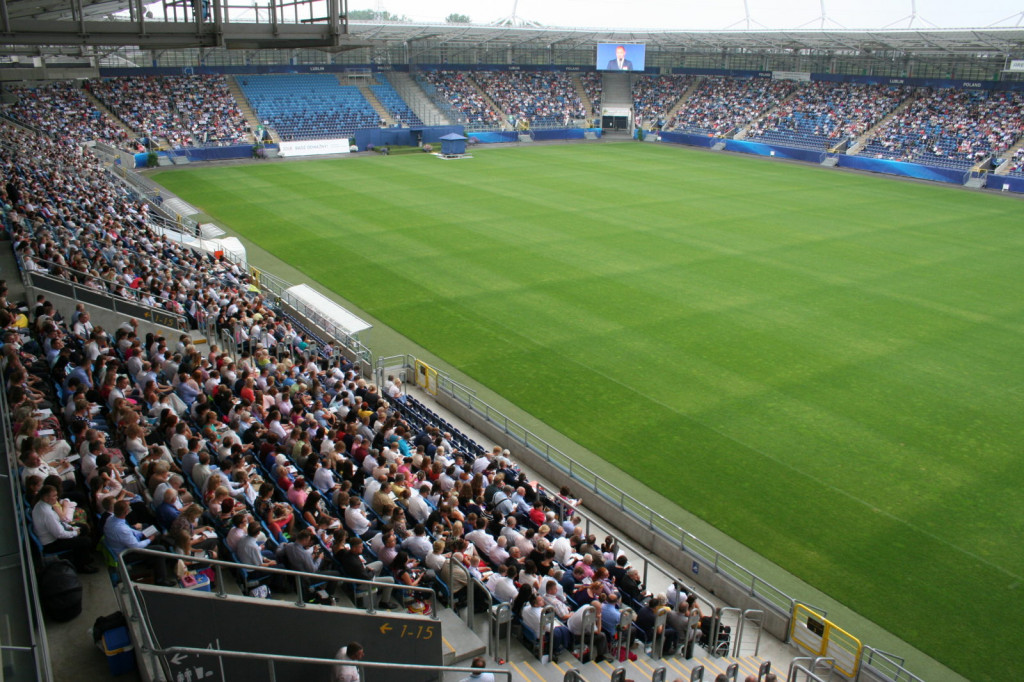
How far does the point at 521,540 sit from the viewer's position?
419 inches

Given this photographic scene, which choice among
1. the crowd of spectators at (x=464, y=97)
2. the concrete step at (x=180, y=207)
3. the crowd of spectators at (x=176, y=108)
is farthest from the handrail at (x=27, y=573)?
the crowd of spectators at (x=464, y=97)

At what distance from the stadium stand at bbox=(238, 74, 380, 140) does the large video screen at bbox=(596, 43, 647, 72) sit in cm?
2185

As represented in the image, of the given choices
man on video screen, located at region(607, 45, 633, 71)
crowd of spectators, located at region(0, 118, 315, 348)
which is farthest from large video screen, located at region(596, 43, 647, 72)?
crowd of spectators, located at region(0, 118, 315, 348)

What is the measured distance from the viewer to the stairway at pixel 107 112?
186 ft

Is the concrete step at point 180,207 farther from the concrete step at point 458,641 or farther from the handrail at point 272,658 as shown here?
the handrail at point 272,658

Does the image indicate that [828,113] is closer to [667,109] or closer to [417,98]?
[667,109]

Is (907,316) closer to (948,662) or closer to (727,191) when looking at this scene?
(948,662)

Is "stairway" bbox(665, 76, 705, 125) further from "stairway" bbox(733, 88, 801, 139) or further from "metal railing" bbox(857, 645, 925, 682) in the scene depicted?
"metal railing" bbox(857, 645, 925, 682)

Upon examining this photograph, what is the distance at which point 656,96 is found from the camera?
3172 inches

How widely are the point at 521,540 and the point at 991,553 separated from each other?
882 centimetres

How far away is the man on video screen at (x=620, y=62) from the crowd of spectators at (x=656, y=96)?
516 centimetres

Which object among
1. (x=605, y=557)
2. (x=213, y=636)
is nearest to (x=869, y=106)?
(x=605, y=557)

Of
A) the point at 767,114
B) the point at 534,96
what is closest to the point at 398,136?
the point at 534,96

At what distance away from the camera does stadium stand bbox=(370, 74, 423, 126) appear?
7112cm
